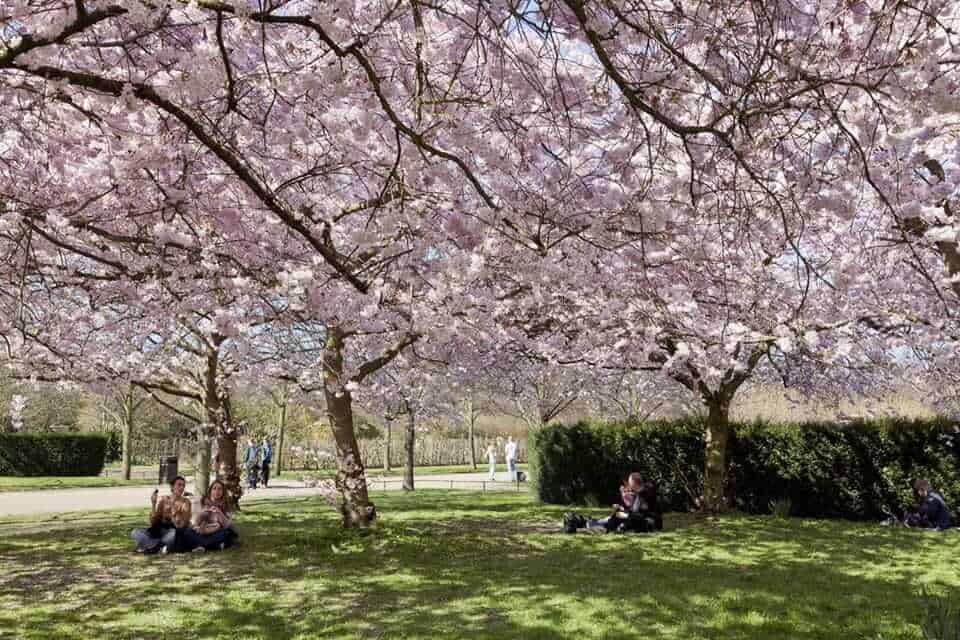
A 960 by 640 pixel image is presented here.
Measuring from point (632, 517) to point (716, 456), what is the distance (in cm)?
297

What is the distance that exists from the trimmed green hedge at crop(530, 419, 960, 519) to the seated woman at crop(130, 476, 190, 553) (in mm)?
8763

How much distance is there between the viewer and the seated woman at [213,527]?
8.77 m

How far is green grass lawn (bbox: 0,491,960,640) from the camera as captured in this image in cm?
532

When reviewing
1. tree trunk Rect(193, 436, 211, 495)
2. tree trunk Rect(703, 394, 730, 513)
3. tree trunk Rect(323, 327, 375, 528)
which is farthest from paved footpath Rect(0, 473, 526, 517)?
tree trunk Rect(703, 394, 730, 513)

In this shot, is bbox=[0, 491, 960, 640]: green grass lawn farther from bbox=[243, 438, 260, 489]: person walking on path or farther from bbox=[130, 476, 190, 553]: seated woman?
bbox=[243, 438, 260, 489]: person walking on path

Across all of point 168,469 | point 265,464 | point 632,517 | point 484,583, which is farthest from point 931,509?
point 168,469

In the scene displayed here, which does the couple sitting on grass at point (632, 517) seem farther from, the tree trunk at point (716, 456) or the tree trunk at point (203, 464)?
the tree trunk at point (203, 464)

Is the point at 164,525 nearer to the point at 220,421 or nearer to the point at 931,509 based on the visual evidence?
the point at 220,421

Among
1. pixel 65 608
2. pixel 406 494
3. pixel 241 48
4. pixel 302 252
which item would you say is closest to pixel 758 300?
pixel 302 252

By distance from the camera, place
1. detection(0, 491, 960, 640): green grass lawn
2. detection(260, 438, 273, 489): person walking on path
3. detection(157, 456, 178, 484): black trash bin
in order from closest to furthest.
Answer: detection(0, 491, 960, 640): green grass lawn < detection(157, 456, 178, 484): black trash bin < detection(260, 438, 273, 489): person walking on path

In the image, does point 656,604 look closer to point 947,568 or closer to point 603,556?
point 603,556

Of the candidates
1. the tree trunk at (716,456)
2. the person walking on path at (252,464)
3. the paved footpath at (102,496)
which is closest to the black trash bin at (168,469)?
the paved footpath at (102,496)

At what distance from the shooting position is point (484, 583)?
22.5 feet

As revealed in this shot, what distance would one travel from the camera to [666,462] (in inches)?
563
